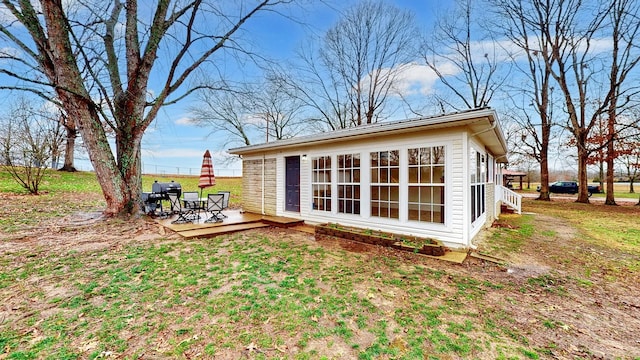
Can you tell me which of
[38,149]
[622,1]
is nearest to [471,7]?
[622,1]

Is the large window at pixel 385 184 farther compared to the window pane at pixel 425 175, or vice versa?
the large window at pixel 385 184

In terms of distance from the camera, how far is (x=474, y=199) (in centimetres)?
592

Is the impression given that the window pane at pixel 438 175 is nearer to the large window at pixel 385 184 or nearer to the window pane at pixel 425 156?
the window pane at pixel 425 156

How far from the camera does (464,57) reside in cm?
1692

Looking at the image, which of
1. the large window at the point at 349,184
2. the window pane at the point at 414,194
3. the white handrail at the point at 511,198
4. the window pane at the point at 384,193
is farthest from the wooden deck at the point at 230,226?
the white handrail at the point at 511,198

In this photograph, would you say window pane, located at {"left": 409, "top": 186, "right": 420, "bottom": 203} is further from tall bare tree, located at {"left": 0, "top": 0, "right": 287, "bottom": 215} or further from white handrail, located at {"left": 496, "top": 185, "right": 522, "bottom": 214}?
white handrail, located at {"left": 496, "top": 185, "right": 522, "bottom": 214}

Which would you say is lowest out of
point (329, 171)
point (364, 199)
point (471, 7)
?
point (364, 199)

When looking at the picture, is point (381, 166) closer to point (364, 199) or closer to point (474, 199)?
point (364, 199)

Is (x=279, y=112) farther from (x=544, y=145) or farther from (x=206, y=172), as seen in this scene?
(x=544, y=145)

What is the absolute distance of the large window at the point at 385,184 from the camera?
5.94 meters

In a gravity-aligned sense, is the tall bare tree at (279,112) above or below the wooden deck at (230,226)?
above

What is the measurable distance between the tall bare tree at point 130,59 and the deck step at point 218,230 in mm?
2931

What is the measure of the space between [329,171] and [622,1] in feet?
59.0

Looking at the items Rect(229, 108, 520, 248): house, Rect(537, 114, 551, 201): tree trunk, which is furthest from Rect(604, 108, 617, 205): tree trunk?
Rect(229, 108, 520, 248): house
